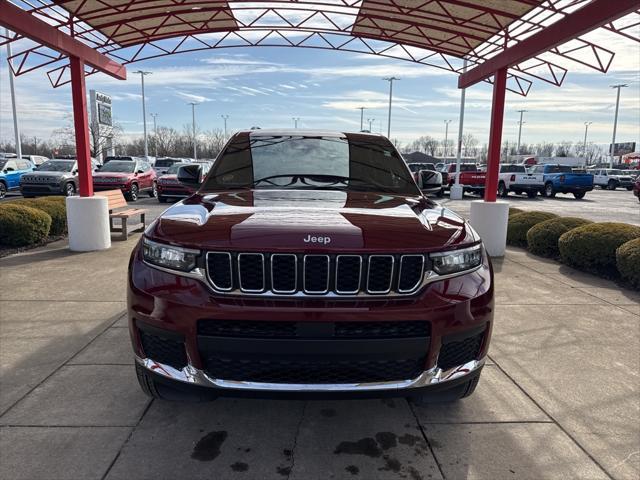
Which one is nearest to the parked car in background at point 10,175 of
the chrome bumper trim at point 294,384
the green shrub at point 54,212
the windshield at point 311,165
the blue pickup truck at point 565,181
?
the green shrub at point 54,212

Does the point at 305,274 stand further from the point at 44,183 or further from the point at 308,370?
the point at 44,183

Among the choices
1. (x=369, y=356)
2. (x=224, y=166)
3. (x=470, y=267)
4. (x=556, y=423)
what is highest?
(x=224, y=166)

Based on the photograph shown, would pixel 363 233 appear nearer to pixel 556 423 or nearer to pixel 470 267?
pixel 470 267

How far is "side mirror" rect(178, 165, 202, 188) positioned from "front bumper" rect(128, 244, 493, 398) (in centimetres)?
180

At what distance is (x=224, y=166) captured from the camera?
393 centimetres

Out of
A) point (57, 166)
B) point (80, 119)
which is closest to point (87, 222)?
point (80, 119)

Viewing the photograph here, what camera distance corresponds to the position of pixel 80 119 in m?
7.90

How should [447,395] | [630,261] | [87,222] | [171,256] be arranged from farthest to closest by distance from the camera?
[87,222] → [630,261] → [447,395] → [171,256]

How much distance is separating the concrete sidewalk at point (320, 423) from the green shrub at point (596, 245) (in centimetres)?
284

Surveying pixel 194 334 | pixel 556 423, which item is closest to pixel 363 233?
pixel 194 334

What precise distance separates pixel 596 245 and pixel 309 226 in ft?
20.3

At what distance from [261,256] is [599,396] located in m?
2.72

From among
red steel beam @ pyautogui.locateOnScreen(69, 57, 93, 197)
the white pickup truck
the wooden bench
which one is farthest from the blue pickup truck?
red steel beam @ pyautogui.locateOnScreen(69, 57, 93, 197)

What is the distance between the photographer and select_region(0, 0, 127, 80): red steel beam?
6109 millimetres
